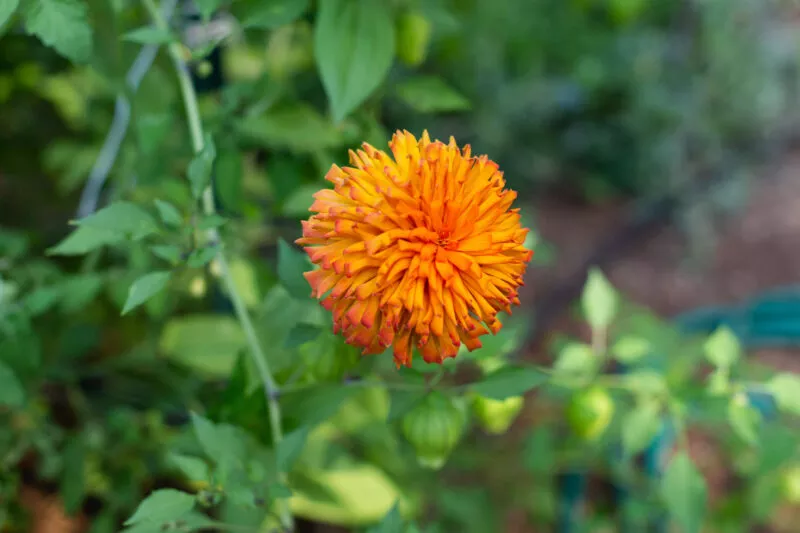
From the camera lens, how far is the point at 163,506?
0.46m

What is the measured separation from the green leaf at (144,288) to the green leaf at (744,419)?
0.51 m

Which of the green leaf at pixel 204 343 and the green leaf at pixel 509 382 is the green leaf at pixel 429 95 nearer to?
the green leaf at pixel 509 382

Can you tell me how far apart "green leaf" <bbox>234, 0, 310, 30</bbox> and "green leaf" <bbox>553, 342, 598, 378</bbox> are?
407 millimetres

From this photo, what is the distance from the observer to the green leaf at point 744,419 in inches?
24.3

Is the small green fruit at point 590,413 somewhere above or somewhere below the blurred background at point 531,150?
below

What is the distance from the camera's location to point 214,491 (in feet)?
1.65

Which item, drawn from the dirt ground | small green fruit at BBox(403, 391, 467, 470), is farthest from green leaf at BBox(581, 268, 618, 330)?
the dirt ground

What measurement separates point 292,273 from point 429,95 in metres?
0.28

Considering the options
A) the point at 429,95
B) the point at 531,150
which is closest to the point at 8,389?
the point at 429,95

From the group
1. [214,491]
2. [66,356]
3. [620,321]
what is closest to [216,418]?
[214,491]

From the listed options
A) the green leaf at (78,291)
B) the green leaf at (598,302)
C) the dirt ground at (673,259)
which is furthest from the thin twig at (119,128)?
the dirt ground at (673,259)

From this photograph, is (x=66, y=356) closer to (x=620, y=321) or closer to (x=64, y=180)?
(x=64, y=180)

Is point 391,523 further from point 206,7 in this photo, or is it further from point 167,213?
point 206,7

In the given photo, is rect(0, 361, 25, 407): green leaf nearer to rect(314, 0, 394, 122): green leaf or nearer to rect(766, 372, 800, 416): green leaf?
rect(314, 0, 394, 122): green leaf
